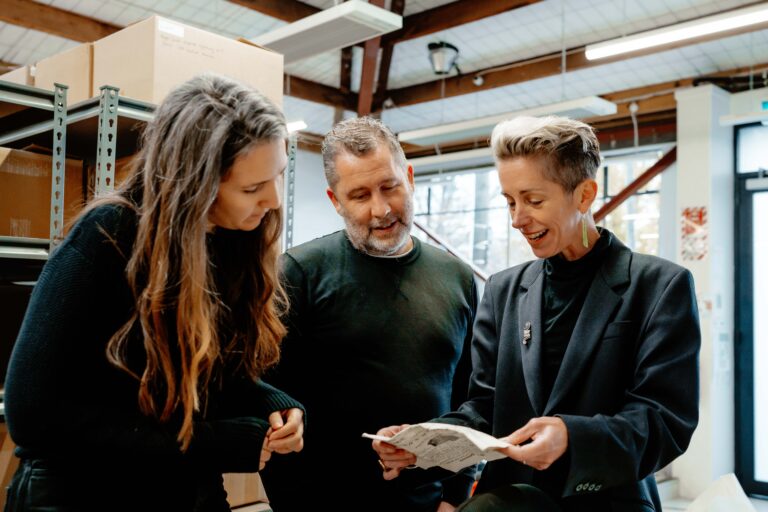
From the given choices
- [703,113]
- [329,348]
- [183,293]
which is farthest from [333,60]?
[183,293]

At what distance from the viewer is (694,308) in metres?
1.45

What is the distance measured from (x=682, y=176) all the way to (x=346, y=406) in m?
5.86

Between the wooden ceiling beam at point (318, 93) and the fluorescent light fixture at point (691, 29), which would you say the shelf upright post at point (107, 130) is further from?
the wooden ceiling beam at point (318, 93)

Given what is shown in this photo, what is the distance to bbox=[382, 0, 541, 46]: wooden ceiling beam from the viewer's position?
6375 mm

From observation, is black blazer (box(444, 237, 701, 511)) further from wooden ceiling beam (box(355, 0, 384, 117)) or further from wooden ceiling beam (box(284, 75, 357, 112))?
wooden ceiling beam (box(284, 75, 357, 112))

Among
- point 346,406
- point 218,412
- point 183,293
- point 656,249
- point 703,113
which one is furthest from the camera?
point 656,249

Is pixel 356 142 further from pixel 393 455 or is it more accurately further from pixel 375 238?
pixel 393 455

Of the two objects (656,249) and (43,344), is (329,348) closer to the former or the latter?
(43,344)

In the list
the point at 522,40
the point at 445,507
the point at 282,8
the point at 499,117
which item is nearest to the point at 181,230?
the point at 445,507

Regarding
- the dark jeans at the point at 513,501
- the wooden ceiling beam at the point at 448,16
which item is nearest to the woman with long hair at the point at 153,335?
the dark jeans at the point at 513,501

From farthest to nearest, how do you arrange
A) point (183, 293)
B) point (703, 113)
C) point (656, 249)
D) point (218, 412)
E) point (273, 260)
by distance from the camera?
point (656, 249)
point (703, 113)
point (273, 260)
point (218, 412)
point (183, 293)

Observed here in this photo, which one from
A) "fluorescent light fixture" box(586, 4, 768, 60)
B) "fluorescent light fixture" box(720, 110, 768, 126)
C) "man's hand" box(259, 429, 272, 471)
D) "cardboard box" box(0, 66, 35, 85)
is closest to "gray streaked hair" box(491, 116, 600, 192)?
"man's hand" box(259, 429, 272, 471)

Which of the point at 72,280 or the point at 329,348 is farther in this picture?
the point at 329,348

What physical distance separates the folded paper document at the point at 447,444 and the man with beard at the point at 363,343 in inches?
13.5
